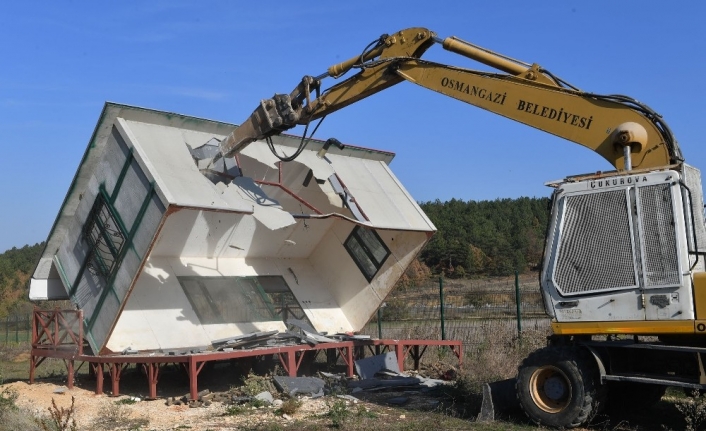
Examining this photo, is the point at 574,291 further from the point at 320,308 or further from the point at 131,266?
the point at 320,308

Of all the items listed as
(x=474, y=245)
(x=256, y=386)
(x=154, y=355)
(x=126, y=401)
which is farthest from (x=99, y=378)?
(x=474, y=245)

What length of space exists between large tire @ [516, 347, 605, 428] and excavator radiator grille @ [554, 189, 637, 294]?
33.2 inches

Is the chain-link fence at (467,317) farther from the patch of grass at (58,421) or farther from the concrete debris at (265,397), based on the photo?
A: the patch of grass at (58,421)

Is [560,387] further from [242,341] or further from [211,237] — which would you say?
Result: [211,237]

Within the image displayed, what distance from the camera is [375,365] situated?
605 inches

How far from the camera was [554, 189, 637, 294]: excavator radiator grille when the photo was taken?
9125mm

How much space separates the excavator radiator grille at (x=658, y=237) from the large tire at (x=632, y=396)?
6.36 feet

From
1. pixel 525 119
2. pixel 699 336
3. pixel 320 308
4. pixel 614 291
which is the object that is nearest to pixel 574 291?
pixel 614 291

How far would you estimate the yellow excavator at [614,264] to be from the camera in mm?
8820

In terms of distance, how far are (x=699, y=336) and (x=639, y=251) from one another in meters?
1.15

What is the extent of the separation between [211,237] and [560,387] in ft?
30.9

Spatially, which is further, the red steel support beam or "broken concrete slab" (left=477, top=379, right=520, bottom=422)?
the red steel support beam

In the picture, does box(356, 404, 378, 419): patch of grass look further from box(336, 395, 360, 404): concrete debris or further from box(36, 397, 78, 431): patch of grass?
box(36, 397, 78, 431): patch of grass

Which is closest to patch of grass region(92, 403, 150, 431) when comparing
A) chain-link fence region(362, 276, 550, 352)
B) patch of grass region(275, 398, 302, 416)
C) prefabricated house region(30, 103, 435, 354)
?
patch of grass region(275, 398, 302, 416)
